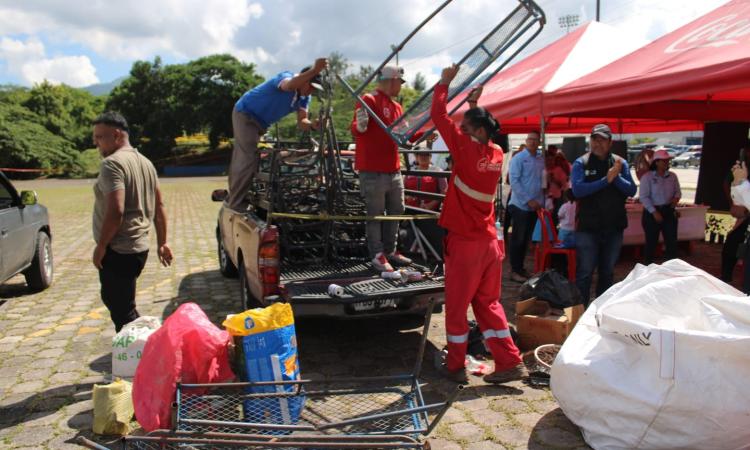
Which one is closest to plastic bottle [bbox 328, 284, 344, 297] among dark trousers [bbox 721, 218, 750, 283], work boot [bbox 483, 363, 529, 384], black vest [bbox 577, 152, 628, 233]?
work boot [bbox 483, 363, 529, 384]

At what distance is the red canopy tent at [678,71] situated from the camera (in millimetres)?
5125

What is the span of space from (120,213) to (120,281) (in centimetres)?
57

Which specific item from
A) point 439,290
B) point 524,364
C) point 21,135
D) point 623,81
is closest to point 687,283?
point 524,364

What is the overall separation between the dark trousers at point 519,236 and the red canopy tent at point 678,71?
1.39m

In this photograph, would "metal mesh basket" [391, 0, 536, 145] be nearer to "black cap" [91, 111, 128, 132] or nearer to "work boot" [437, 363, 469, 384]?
"work boot" [437, 363, 469, 384]

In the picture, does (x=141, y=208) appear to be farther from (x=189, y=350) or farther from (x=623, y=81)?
(x=623, y=81)

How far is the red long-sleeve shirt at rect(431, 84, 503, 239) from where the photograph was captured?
4.10 metres

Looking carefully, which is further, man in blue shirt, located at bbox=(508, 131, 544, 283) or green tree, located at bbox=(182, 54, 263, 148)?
green tree, located at bbox=(182, 54, 263, 148)

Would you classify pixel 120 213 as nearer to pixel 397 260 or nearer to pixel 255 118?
pixel 255 118

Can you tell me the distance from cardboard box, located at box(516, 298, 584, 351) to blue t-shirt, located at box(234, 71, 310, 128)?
2.96 meters

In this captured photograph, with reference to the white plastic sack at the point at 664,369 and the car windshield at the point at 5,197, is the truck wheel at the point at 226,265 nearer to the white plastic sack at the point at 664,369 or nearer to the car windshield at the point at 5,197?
the car windshield at the point at 5,197

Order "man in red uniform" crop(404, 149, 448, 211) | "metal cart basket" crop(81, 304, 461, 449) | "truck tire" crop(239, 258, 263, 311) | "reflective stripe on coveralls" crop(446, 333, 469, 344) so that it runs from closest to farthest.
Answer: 1. "metal cart basket" crop(81, 304, 461, 449)
2. "reflective stripe on coveralls" crop(446, 333, 469, 344)
3. "truck tire" crop(239, 258, 263, 311)
4. "man in red uniform" crop(404, 149, 448, 211)

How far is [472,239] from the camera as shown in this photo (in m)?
4.16

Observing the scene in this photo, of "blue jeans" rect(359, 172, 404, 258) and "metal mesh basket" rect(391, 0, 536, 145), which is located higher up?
"metal mesh basket" rect(391, 0, 536, 145)
